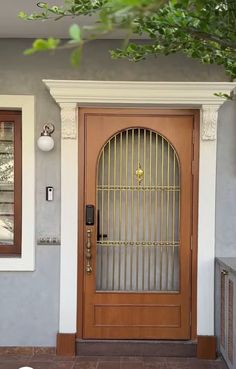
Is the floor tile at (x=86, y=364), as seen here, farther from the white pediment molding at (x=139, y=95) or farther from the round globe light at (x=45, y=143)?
the white pediment molding at (x=139, y=95)

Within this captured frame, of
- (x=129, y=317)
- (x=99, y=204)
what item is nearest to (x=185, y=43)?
(x=99, y=204)

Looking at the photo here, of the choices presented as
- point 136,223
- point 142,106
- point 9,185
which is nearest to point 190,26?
point 142,106

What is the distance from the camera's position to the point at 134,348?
410cm

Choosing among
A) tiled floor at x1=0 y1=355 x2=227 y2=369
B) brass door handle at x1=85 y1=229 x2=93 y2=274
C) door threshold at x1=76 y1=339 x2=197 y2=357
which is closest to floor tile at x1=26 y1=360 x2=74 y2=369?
tiled floor at x1=0 y1=355 x2=227 y2=369

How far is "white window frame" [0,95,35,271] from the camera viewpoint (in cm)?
402

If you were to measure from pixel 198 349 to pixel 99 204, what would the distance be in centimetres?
148

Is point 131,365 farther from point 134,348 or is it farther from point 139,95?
point 139,95

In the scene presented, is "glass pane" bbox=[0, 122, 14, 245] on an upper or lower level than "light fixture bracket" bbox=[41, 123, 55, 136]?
lower

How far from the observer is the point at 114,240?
13.6ft

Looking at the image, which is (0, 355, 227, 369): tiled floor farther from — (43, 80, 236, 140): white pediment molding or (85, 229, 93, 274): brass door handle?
(43, 80, 236, 140): white pediment molding

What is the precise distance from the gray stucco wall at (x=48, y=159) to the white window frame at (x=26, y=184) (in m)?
0.05

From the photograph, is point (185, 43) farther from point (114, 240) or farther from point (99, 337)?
point (99, 337)

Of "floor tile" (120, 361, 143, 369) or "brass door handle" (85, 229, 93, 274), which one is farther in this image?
"brass door handle" (85, 229, 93, 274)

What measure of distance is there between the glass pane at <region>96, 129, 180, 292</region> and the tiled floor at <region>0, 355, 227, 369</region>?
22.7 inches
